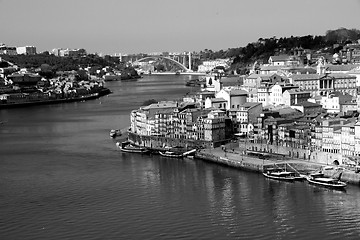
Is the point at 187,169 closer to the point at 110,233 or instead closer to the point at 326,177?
the point at 326,177

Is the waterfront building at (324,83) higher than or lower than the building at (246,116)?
higher

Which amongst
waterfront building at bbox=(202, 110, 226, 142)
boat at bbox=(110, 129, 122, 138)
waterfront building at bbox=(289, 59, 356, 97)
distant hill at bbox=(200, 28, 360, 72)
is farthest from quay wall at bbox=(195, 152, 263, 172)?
distant hill at bbox=(200, 28, 360, 72)

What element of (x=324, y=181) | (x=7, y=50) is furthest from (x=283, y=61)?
(x=7, y=50)

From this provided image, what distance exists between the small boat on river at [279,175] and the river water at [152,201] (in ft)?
0.37

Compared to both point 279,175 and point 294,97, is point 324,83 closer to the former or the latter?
point 294,97

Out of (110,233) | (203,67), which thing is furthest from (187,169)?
(203,67)

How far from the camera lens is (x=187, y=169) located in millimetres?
10883

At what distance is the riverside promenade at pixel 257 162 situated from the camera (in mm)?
9262

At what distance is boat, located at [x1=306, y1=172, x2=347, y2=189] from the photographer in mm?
8898

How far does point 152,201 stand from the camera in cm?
867

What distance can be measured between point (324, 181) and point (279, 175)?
31.7 inches

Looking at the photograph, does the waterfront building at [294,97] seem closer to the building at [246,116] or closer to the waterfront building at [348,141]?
the building at [246,116]

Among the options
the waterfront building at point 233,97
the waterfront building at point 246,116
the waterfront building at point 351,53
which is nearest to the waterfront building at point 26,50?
the waterfront building at point 351,53

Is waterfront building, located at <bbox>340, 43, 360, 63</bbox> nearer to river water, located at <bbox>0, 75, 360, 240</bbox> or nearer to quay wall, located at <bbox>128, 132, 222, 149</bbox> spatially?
quay wall, located at <bbox>128, 132, 222, 149</bbox>
